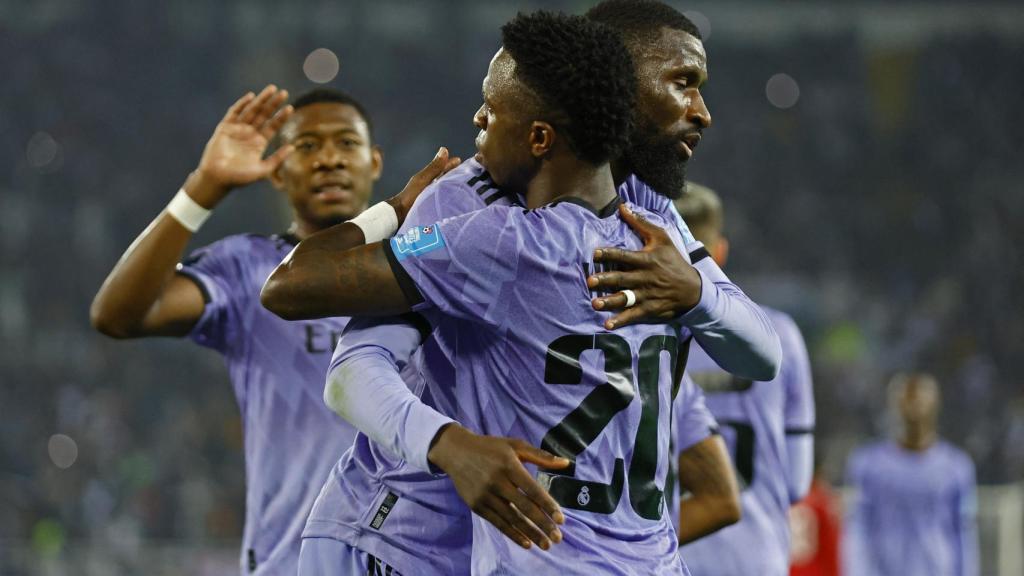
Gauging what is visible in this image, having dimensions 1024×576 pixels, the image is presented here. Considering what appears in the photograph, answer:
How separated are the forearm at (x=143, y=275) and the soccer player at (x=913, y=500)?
6.67 metres

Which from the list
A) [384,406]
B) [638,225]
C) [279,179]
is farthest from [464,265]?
[279,179]

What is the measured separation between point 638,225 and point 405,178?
1465 cm

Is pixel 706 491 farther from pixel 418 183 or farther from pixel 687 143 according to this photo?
pixel 418 183

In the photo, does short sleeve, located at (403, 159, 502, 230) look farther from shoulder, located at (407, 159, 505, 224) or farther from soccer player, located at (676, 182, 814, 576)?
soccer player, located at (676, 182, 814, 576)

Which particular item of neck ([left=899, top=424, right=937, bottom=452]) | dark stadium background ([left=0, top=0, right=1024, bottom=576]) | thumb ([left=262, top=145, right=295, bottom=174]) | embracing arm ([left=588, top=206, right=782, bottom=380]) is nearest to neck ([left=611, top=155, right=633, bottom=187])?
embracing arm ([left=588, top=206, right=782, bottom=380])

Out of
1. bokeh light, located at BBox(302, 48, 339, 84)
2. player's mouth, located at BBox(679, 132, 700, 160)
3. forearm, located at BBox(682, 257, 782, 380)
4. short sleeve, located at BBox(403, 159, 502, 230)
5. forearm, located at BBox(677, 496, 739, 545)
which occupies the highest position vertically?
bokeh light, located at BBox(302, 48, 339, 84)

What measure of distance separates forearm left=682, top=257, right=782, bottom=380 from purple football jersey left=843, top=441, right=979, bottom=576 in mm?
6889

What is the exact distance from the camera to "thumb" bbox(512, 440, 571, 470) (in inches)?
101

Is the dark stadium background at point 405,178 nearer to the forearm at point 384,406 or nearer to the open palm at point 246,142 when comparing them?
the open palm at point 246,142

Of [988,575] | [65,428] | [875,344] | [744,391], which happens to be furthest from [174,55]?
[744,391]

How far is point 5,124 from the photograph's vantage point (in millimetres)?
17828

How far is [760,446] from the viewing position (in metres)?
5.32

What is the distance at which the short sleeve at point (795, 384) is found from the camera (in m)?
5.36

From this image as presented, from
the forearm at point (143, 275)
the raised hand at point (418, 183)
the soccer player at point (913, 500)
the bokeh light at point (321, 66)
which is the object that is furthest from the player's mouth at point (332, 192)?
the bokeh light at point (321, 66)
